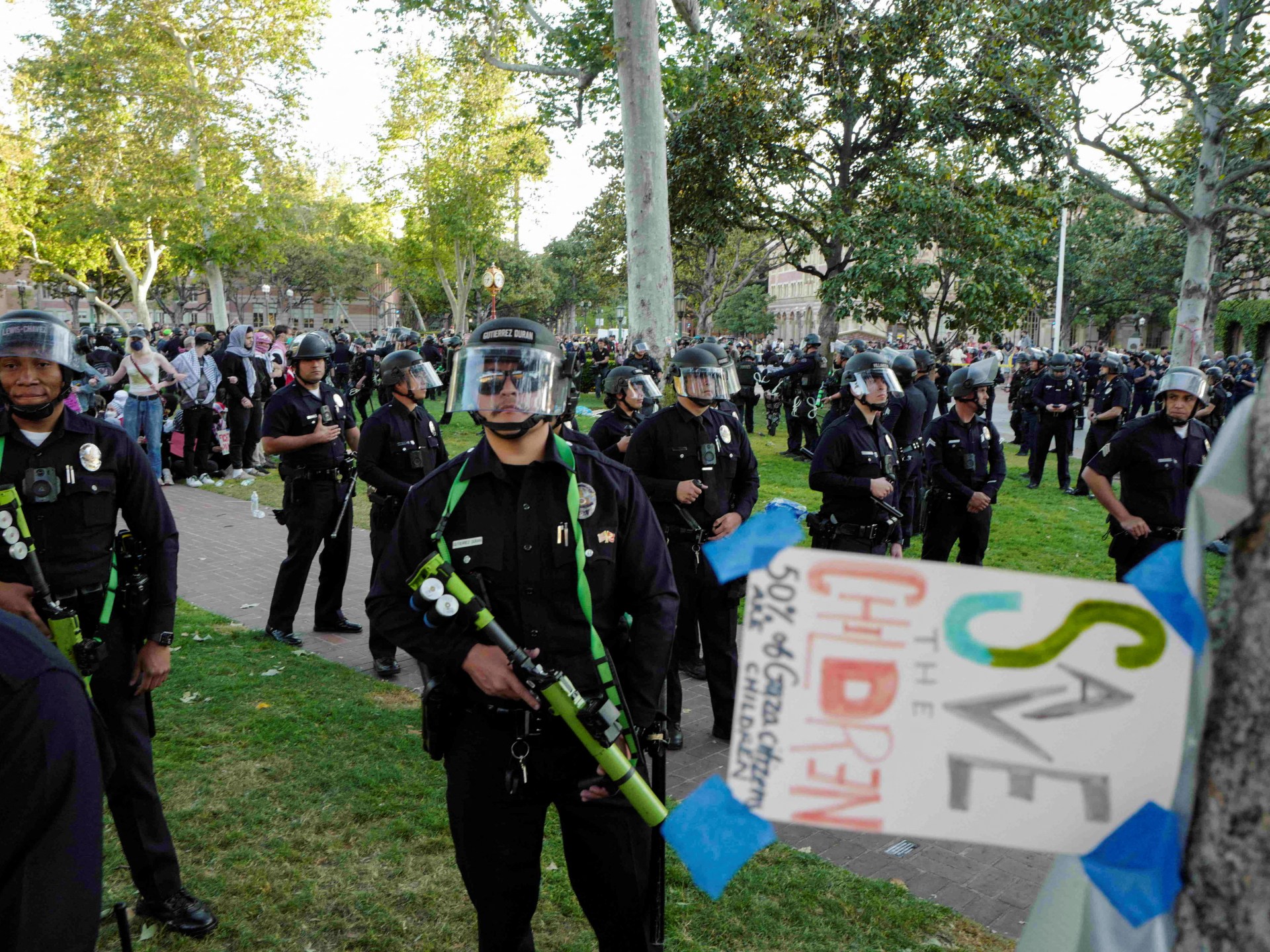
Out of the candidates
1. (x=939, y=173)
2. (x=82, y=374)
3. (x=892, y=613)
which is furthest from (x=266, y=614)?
(x=939, y=173)

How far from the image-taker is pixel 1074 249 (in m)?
54.3

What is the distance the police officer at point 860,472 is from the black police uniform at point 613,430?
1.48 meters

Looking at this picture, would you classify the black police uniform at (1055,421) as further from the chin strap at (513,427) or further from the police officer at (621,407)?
the chin strap at (513,427)

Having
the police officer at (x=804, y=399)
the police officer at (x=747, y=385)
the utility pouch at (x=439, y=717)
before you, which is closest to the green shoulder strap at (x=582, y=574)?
the utility pouch at (x=439, y=717)

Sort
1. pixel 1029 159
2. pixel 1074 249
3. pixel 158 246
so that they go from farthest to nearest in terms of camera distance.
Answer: pixel 1074 249, pixel 158 246, pixel 1029 159

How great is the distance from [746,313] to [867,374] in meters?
77.8

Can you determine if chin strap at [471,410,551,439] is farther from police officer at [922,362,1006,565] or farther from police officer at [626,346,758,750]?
police officer at [922,362,1006,565]

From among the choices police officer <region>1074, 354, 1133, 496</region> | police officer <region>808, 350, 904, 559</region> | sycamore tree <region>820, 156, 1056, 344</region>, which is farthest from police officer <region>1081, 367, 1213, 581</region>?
sycamore tree <region>820, 156, 1056, 344</region>

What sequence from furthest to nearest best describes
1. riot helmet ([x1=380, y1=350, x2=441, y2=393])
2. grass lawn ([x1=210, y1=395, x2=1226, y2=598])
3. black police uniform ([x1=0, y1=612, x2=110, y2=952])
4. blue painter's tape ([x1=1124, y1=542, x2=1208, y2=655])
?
grass lawn ([x1=210, y1=395, x2=1226, y2=598]) < riot helmet ([x1=380, y1=350, x2=441, y2=393]) < black police uniform ([x1=0, y1=612, x2=110, y2=952]) < blue painter's tape ([x1=1124, y1=542, x2=1208, y2=655])

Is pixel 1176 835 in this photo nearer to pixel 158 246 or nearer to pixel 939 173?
pixel 939 173

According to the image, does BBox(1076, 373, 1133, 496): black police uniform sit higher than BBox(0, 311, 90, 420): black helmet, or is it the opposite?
BBox(0, 311, 90, 420): black helmet

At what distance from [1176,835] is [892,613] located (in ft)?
1.36

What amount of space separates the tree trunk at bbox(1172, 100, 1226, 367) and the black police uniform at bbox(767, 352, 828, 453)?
6421 mm

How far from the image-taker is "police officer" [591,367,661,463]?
24.5 ft
